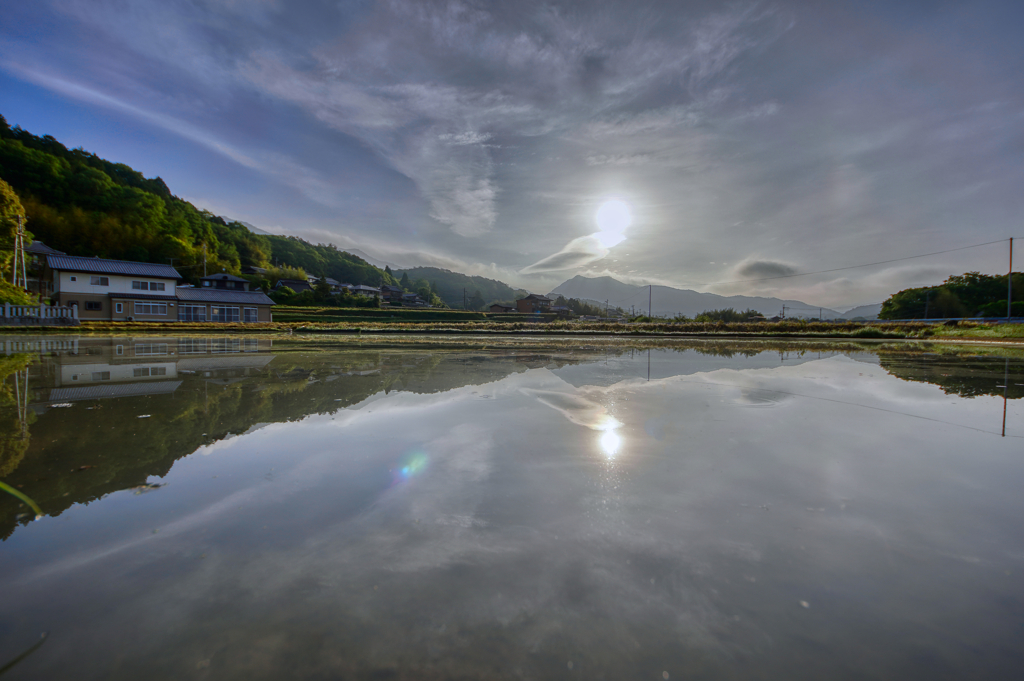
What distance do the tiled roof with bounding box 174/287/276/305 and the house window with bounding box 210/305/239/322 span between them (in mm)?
962

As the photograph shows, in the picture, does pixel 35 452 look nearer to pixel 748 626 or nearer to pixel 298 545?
pixel 298 545

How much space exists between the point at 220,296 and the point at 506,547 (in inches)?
2110

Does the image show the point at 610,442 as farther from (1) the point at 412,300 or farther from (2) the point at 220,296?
(1) the point at 412,300

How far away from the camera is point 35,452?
334 cm

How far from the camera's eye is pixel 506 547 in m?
2.07

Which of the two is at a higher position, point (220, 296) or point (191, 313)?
point (220, 296)

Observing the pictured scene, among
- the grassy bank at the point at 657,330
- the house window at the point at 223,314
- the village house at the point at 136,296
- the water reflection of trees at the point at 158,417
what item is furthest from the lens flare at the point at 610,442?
the house window at the point at 223,314

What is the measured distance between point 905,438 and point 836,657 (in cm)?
398

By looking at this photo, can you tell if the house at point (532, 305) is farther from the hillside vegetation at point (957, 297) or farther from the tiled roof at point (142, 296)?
the hillside vegetation at point (957, 297)

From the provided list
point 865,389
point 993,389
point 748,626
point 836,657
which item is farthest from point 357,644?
point 993,389

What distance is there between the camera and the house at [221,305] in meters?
42.0

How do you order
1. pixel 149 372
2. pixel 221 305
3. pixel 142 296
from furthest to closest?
pixel 221 305 < pixel 142 296 < pixel 149 372

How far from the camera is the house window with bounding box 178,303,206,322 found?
4169 centimetres

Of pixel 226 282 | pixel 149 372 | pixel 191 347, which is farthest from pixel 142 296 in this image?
pixel 149 372
